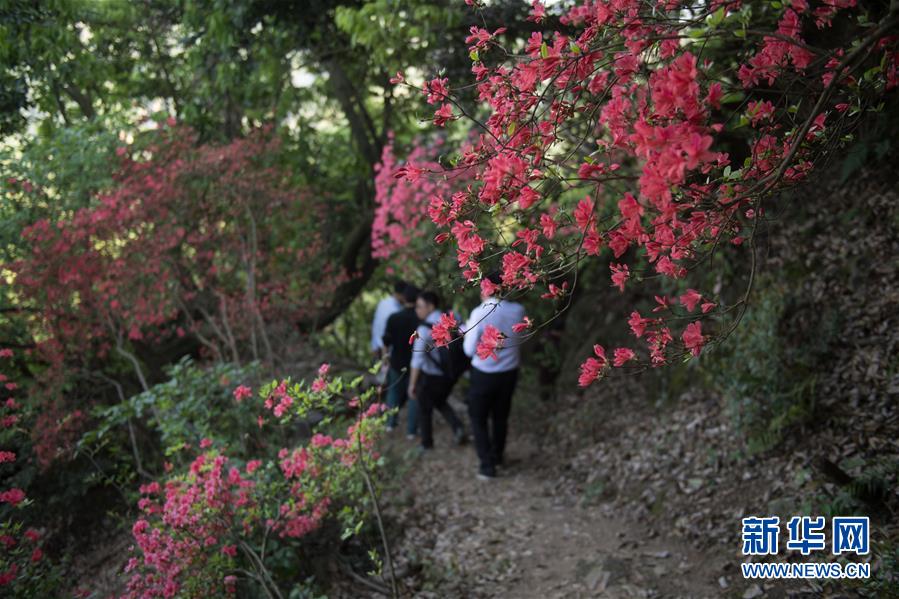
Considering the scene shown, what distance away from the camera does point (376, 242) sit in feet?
26.1

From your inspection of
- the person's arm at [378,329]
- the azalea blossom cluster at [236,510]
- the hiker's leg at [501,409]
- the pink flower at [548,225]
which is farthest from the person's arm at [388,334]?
the pink flower at [548,225]

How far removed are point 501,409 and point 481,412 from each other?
8.2 inches

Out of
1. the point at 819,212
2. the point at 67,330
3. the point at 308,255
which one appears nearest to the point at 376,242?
the point at 308,255

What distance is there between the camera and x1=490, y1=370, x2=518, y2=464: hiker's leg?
6.17 m

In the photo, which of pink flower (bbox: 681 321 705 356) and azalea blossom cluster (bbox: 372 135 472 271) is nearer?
pink flower (bbox: 681 321 705 356)

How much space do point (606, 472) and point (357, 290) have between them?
16.2 ft

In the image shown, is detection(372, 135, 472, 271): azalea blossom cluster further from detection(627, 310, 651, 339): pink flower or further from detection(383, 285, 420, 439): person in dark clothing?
detection(627, 310, 651, 339): pink flower

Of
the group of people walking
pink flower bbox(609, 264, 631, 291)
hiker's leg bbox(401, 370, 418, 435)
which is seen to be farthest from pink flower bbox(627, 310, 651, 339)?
hiker's leg bbox(401, 370, 418, 435)

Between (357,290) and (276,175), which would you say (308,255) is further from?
(357,290)

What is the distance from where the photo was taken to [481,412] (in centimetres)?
627

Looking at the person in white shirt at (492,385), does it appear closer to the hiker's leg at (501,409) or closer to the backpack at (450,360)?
the hiker's leg at (501,409)

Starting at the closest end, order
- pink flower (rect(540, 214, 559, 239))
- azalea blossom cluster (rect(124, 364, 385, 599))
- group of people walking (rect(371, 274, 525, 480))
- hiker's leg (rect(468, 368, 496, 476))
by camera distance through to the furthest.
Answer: pink flower (rect(540, 214, 559, 239))
azalea blossom cluster (rect(124, 364, 385, 599))
group of people walking (rect(371, 274, 525, 480))
hiker's leg (rect(468, 368, 496, 476))

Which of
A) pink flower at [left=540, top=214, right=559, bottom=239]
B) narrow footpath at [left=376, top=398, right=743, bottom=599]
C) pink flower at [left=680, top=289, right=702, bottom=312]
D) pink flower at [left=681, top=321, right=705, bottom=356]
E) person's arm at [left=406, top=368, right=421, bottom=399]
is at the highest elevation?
pink flower at [left=540, top=214, right=559, bottom=239]

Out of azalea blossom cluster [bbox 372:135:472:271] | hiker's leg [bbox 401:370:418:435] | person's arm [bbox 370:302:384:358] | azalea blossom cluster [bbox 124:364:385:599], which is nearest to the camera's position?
azalea blossom cluster [bbox 124:364:385:599]
